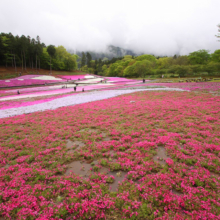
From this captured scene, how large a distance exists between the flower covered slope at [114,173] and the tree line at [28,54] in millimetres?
76766

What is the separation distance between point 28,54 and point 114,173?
10120cm

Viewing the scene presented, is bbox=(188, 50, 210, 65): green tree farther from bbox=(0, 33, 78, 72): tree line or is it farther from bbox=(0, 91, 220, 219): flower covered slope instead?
bbox=(0, 91, 220, 219): flower covered slope

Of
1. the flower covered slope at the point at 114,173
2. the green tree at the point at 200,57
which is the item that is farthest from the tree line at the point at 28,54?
the green tree at the point at 200,57

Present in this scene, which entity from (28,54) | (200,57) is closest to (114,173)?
(28,54)

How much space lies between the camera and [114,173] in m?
5.78

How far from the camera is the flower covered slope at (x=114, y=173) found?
13.2 ft

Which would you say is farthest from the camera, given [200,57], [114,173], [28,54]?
[200,57]

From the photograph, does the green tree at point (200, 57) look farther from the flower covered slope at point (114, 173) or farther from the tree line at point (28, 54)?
the flower covered slope at point (114, 173)

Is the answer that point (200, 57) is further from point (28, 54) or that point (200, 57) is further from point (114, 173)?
point (28, 54)

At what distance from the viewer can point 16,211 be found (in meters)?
4.18

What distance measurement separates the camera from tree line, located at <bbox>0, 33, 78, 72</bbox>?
70.6 m

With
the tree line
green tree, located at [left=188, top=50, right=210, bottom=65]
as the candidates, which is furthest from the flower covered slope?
green tree, located at [left=188, top=50, right=210, bottom=65]

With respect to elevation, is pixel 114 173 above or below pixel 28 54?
below

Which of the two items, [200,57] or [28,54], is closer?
[28,54]
